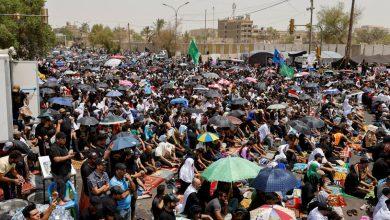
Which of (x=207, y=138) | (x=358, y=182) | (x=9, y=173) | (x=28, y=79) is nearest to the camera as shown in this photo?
(x=9, y=173)

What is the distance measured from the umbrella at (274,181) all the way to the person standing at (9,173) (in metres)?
4.40

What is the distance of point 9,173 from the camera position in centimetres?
818

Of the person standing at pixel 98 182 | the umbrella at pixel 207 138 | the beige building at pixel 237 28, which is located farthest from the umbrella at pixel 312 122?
the beige building at pixel 237 28

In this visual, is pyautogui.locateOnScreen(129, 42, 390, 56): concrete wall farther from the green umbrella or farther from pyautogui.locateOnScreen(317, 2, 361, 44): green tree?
the green umbrella

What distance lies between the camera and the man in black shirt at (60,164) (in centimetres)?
766

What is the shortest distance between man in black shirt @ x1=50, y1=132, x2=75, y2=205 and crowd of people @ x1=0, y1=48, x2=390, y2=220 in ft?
0.06

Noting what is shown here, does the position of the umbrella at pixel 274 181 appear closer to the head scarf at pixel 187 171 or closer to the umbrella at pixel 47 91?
the head scarf at pixel 187 171

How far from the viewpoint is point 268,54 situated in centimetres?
4788

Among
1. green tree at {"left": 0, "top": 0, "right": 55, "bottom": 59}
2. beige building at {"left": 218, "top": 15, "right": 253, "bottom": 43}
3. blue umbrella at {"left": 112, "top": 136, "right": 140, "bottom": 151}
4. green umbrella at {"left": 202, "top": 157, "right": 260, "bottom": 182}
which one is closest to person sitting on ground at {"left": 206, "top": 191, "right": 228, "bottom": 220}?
green umbrella at {"left": 202, "top": 157, "right": 260, "bottom": 182}

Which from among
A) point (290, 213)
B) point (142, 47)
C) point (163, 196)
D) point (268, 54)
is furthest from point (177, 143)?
point (142, 47)

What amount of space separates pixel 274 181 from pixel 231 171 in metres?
0.80

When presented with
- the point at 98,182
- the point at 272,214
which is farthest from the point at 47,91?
the point at 272,214

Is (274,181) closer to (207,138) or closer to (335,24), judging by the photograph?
(207,138)

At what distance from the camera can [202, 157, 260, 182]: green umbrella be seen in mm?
7641
